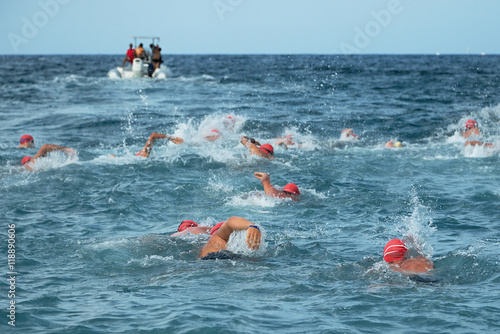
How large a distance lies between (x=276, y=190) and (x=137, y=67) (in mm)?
35338

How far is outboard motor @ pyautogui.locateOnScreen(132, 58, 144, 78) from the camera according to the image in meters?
44.2

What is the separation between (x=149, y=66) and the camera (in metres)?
45.0

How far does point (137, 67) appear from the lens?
146ft

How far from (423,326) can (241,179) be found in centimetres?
786

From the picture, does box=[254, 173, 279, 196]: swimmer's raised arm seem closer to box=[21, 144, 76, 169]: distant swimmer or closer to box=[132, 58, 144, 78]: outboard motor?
box=[21, 144, 76, 169]: distant swimmer

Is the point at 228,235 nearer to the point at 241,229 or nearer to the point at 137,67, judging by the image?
the point at 241,229

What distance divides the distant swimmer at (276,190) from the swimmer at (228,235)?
10.2 feet

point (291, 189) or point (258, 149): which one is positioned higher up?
point (258, 149)

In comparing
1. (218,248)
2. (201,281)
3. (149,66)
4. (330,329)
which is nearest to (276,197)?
(218,248)

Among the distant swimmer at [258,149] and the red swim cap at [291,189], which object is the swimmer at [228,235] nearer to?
the red swim cap at [291,189]

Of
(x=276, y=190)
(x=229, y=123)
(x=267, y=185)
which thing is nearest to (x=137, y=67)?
(x=229, y=123)

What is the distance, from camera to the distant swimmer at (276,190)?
436 inches

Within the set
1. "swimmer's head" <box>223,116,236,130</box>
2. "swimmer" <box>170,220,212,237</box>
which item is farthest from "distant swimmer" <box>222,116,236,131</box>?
"swimmer" <box>170,220,212,237</box>
